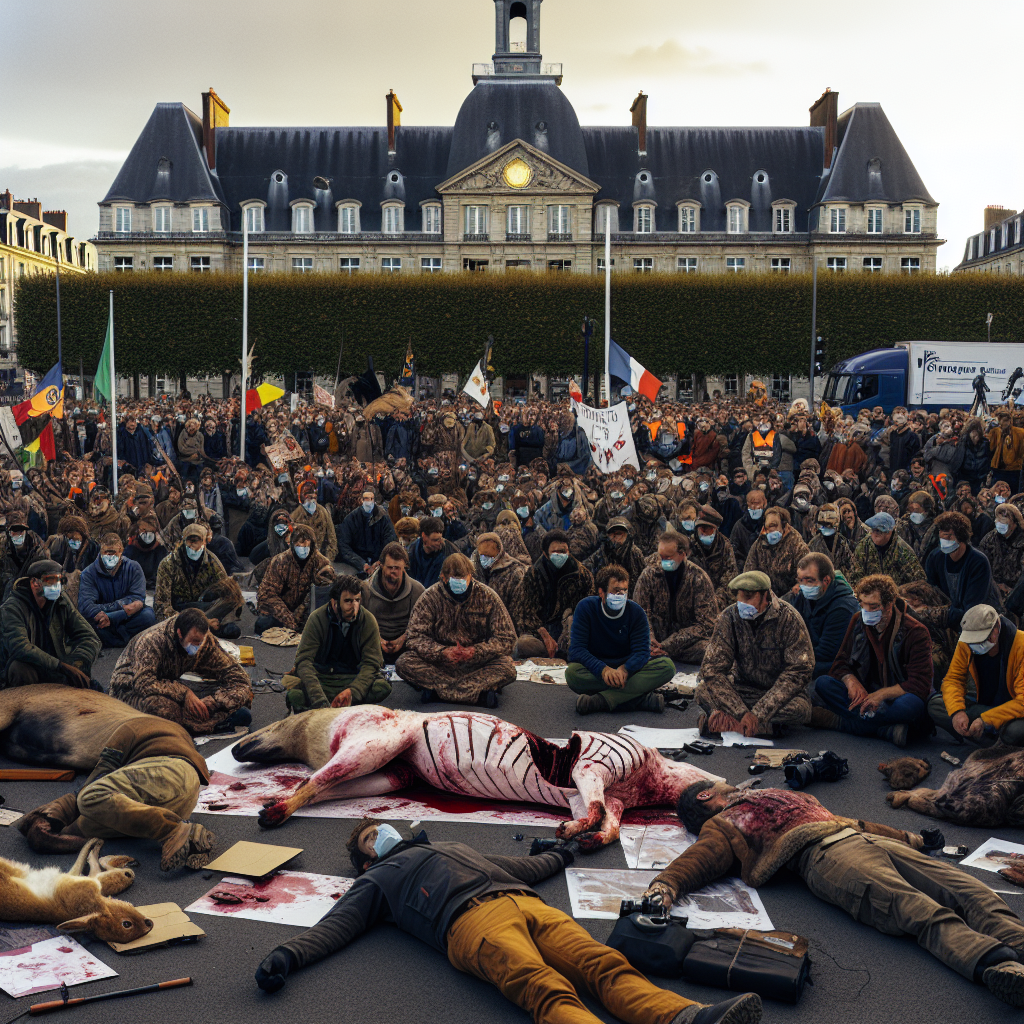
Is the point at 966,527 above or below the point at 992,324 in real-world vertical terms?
below

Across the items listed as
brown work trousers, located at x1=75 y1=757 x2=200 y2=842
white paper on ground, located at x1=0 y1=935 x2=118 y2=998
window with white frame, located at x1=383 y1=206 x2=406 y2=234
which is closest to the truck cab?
brown work trousers, located at x1=75 y1=757 x2=200 y2=842

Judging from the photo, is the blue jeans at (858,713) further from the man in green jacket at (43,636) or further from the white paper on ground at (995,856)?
the man in green jacket at (43,636)

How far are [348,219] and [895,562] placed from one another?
59219mm

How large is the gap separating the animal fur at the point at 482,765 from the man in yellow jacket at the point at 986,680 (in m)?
2.38

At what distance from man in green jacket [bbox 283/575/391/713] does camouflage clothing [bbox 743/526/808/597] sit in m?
4.83

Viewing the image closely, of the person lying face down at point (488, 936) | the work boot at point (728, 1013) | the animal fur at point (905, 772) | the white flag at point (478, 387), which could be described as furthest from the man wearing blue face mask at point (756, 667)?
the white flag at point (478, 387)

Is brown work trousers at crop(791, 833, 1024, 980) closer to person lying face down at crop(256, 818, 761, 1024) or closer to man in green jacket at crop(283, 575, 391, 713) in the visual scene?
person lying face down at crop(256, 818, 761, 1024)

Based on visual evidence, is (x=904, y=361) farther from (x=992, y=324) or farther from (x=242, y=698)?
(x=242, y=698)

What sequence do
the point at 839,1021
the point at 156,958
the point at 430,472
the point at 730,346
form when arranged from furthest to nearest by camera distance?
the point at 730,346, the point at 430,472, the point at 156,958, the point at 839,1021

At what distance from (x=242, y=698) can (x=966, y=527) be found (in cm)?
691

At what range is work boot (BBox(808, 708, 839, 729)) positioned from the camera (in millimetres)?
9875

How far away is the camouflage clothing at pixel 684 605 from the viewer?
12.0m

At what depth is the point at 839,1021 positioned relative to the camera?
5.20 meters

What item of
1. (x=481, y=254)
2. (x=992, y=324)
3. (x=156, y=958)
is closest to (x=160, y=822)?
(x=156, y=958)
